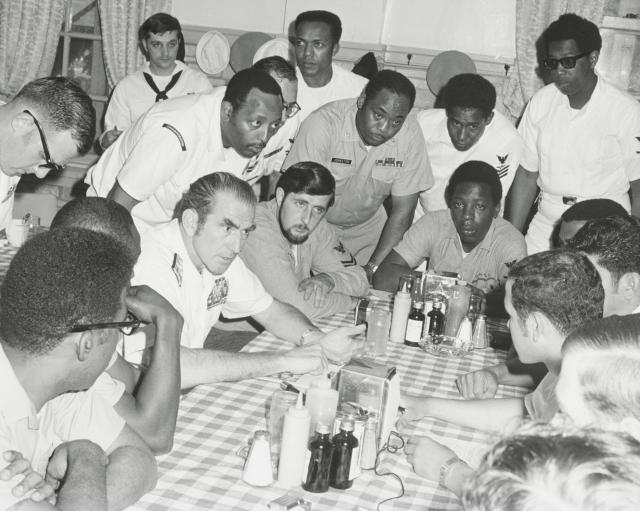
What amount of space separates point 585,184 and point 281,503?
10.5 ft

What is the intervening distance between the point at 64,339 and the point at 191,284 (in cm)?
113

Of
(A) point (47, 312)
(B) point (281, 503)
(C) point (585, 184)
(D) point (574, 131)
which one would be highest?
(D) point (574, 131)

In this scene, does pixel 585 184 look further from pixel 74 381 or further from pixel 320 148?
pixel 74 381

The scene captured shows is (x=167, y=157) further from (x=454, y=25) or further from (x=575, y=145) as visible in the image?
(x=454, y=25)

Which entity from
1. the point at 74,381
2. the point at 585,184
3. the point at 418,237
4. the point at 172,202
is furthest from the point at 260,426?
the point at 585,184

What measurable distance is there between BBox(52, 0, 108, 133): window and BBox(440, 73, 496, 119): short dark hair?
10.9ft

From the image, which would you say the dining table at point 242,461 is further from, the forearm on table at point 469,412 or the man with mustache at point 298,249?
the man with mustache at point 298,249

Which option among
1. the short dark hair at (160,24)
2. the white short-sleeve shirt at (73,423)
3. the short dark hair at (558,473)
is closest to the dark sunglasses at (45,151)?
the white short-sleeve shirt at (73,423)

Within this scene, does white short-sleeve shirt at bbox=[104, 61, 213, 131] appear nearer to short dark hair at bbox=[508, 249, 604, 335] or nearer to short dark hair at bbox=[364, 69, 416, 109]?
short dark hair at bbox=[364, 69, 416, 109]

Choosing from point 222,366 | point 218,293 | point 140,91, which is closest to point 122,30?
point 140,91

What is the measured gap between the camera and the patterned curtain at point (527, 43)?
5.10 metres

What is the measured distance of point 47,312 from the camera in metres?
1.41

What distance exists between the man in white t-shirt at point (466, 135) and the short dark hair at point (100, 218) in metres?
2.28

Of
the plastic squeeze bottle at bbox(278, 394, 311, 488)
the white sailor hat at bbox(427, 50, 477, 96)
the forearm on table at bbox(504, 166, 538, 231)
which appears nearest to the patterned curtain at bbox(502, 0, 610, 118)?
the white sailor hat at bbox(427, 50, 477, 96)
